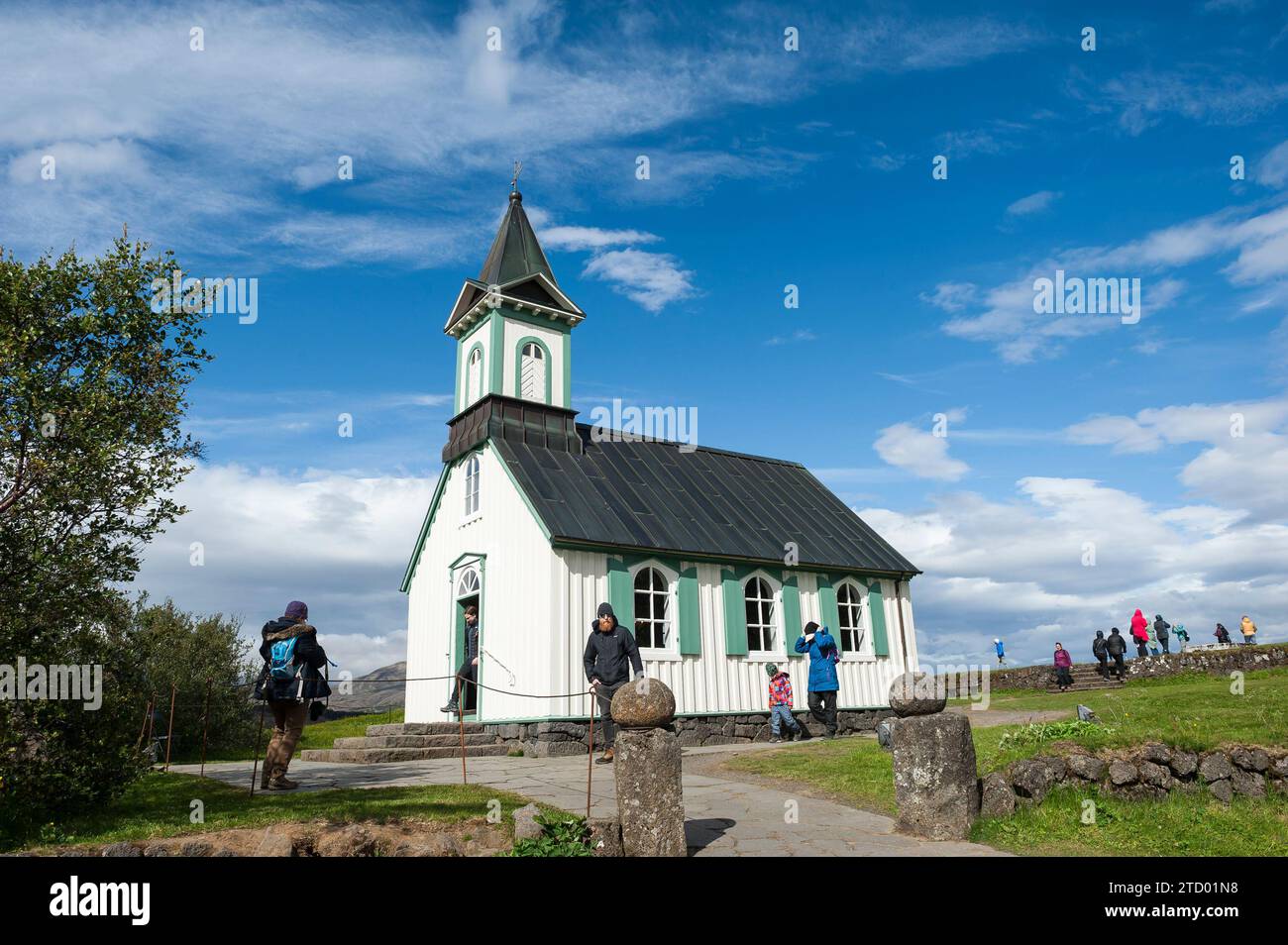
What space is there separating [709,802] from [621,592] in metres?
7.48

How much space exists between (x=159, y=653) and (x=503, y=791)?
46.7 feet

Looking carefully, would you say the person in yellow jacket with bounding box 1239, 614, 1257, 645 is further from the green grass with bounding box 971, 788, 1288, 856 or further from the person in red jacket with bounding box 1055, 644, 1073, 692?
the green grass with bounding box 971, 788, 1288, 856

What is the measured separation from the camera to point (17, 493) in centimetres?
858

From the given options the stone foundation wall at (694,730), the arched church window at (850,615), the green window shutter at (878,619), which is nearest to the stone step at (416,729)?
the stone foundation wall at (694,730)

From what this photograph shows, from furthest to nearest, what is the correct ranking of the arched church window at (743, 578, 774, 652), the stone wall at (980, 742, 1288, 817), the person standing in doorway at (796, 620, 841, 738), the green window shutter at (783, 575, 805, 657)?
the green window shutter at (783, 575, 805, 657) < the arched church window at (743, 578, 774, 652) < the person standing in doorway at (796, 620, 841, 738) < the stone wall at (980, 742, 1288, 817)

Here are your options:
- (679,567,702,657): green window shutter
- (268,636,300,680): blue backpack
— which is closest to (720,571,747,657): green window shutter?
(679,567,702,657): green window shutter

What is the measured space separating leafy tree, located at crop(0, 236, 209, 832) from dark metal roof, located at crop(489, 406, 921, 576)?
7008mm

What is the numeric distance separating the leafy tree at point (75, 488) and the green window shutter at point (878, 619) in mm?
14801

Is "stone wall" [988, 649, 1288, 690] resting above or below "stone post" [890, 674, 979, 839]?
below

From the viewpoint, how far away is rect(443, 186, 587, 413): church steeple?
18.1 metres

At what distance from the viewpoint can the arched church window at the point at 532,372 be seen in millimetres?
18344

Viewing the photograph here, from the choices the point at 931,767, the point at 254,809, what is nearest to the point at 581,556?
the point at 254,809

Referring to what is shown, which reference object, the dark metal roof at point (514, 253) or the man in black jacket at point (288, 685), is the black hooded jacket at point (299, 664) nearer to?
the man in black jacket at point (288, 685)
